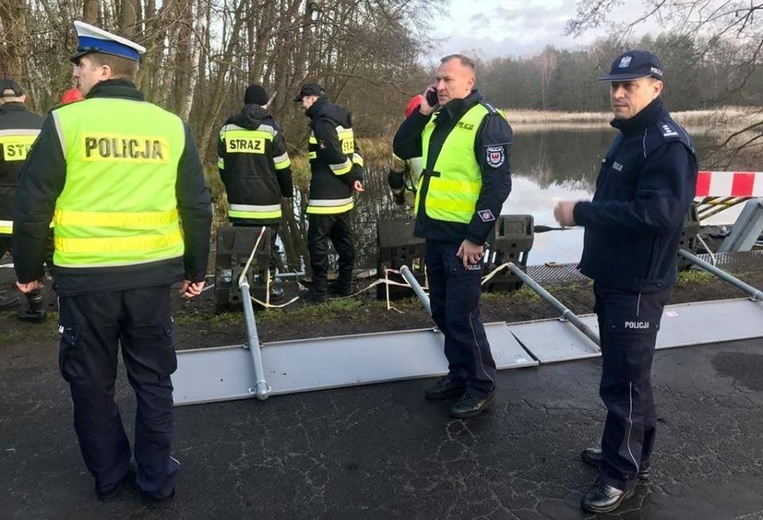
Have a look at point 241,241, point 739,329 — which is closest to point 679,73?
point 739,329

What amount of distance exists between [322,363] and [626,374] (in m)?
2.21

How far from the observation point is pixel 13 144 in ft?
16.4

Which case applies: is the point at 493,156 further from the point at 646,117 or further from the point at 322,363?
the point at 322,363

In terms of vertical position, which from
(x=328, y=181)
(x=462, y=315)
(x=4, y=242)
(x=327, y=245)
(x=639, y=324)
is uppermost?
(x=328, y=181)

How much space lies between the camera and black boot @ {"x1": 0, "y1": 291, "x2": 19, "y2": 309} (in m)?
5.50

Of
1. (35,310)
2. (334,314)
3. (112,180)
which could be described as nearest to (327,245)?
(334,314)

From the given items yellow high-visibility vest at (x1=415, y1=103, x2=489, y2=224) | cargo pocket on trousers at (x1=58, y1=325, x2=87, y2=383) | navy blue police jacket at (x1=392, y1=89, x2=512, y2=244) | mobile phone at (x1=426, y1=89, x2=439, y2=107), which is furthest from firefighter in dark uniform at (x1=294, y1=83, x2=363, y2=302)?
cargo pocket on trousers at (x1=58, y1=325, x2=87, y2=383)

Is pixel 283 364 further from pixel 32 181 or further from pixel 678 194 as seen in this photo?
pixel 678 194

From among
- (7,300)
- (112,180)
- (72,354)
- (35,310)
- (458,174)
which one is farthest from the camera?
(7,300)

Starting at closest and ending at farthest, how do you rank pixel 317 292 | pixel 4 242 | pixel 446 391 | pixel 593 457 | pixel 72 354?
pixel 72 354
pixel 593 457
pixel 446 391
pixel 4 242
pixel 317 292

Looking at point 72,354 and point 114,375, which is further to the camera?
point 114,375

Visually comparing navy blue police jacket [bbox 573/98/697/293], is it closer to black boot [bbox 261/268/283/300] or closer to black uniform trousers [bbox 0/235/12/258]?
black boot [bbox 261/268/283/300]

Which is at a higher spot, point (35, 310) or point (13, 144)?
point (13, 144)

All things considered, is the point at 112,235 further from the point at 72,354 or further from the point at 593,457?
the point at 593,457
